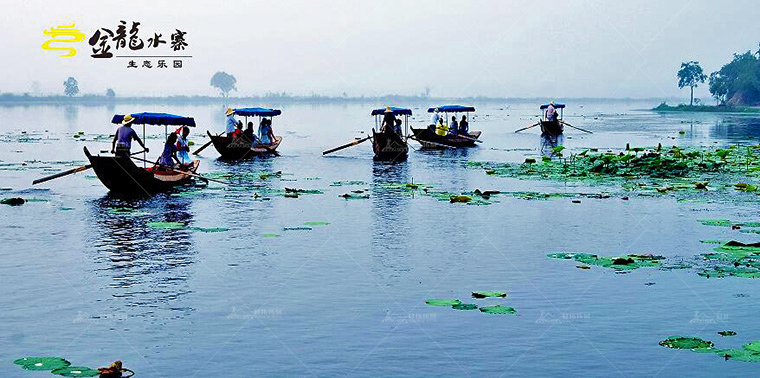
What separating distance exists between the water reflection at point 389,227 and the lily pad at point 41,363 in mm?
6179

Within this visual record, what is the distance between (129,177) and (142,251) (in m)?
9.41

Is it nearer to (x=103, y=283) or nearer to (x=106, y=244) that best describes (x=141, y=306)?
(x=103, y=283)

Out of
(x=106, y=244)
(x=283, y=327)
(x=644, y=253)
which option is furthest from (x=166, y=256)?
(x=644, y=253)

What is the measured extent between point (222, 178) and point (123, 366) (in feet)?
→ 74.8

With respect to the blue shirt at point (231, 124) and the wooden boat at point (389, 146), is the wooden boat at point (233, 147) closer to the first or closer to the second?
the blue shirt at point (231, 124)

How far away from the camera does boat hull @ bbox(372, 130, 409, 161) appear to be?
42.1 meters

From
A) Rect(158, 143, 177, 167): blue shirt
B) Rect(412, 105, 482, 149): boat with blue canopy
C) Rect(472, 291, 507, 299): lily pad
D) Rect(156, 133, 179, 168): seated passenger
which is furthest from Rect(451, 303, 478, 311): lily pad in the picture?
Rect(412, 105, 482, 149): boat with blue canopy

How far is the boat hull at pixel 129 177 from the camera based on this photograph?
2631 centimetres

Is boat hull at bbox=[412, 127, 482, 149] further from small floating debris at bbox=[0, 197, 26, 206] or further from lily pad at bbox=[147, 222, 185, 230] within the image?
lily pad at bbox=[147, 222, 185, 230]

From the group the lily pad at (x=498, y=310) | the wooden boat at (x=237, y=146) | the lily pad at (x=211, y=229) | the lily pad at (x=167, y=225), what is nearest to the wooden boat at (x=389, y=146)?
the wooden boat at (x=237, y=146)

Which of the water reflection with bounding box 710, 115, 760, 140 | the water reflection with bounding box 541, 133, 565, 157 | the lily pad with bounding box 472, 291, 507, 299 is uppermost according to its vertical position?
the lily pad with bounding box 472, 291, 507, 299

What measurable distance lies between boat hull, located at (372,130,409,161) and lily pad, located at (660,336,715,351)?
30326 mm

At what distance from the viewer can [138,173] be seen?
2706 cm

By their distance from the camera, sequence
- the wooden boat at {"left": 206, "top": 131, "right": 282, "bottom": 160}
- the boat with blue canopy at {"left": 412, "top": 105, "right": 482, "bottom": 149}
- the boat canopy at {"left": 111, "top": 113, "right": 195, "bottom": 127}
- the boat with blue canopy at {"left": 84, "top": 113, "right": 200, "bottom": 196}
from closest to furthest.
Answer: the boat with blue canopy at {"left": 84, "top": 113, "right": 200, "bottom": 196}
the boat canopy at {"left": 111, "top": 113, "right": 195, "bottom": 127}
the wooden boat at {"left": 206, "top": 131, "right": 282, "bottom": 160}
the boat with blue canopy at {"left": 412, "top": 105, "right": 482, "bottom": 149}
